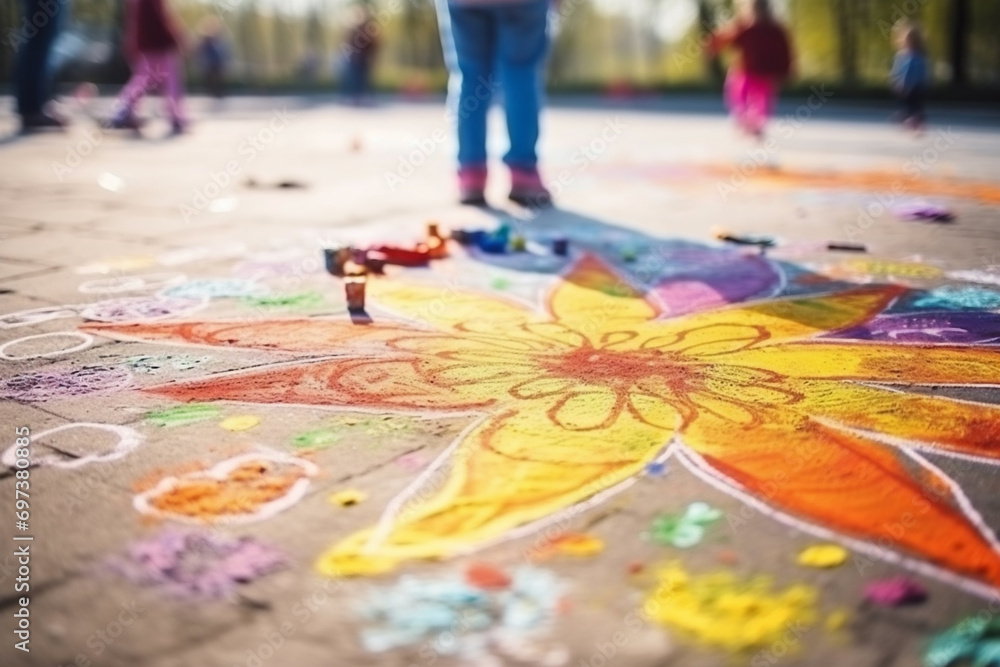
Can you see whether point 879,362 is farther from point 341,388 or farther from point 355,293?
point 355,293

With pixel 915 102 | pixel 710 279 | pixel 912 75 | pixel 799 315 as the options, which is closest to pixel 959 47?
pixel 912 75

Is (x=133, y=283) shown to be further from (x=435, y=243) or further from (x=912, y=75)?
(x=912, y=75)

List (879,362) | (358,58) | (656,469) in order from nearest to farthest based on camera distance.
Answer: (656,469) < (879,362) < (358,58)

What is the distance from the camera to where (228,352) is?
2264 mm

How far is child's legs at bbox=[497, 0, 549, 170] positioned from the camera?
4434mm

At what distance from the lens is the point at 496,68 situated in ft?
15.5

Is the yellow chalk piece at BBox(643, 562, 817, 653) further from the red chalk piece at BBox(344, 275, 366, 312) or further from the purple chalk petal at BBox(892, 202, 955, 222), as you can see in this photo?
the purple chalk petal at BBox(892, 202, 955, 222)

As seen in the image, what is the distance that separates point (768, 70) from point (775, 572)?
7750mm

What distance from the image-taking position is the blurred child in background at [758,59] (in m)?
8.20

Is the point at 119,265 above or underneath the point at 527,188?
underneath

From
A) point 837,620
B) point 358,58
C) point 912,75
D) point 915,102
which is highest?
point 358,58

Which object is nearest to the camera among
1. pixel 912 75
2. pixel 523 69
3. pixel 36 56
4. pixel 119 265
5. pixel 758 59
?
pixel 119 265

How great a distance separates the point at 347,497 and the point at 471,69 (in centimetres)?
348

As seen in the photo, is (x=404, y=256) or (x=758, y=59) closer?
(x=404, y=256)
